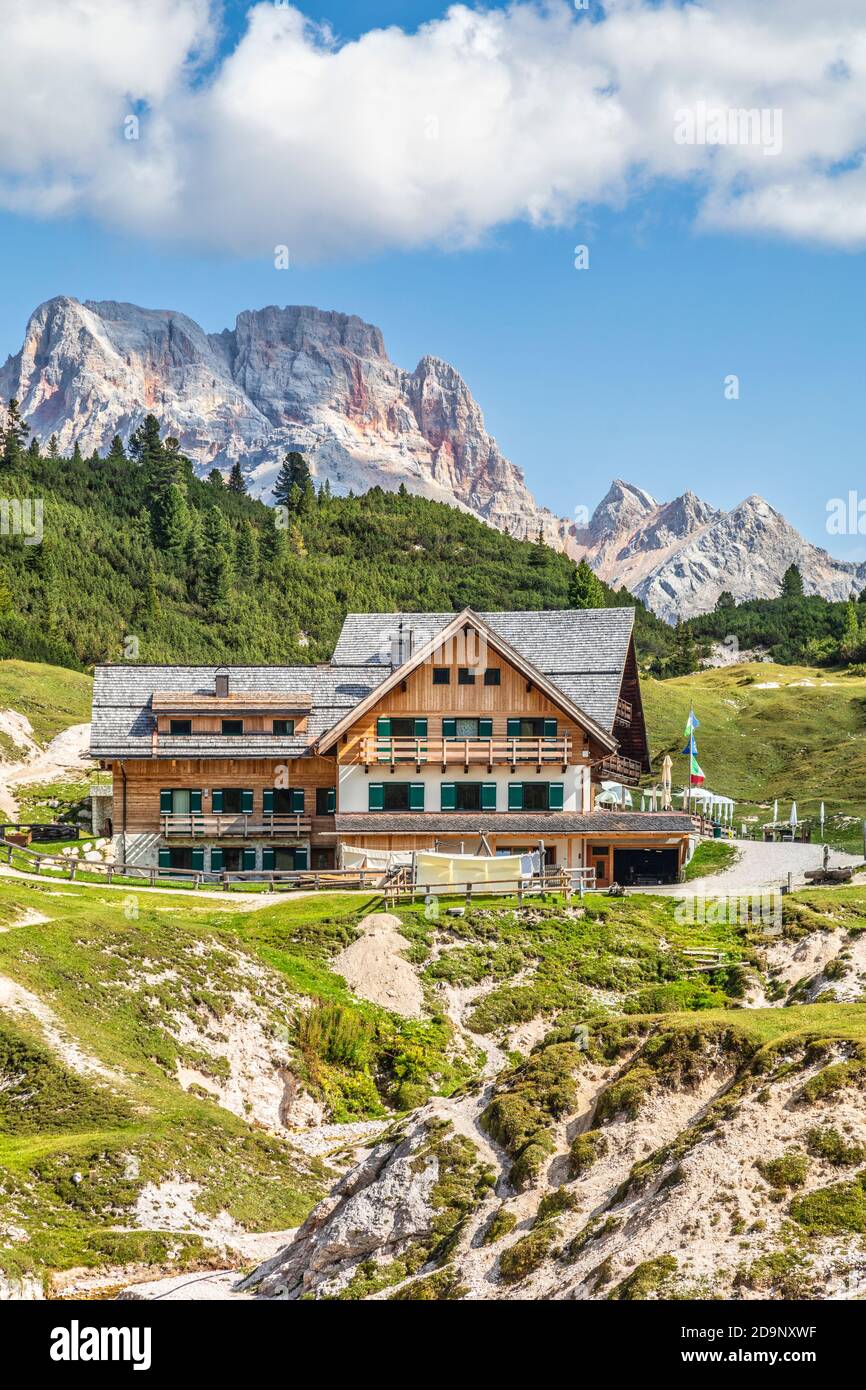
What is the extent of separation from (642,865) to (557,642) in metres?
13.7

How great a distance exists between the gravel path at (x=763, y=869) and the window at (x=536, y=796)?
25.7 feet

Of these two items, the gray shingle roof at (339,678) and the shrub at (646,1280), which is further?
the gray shingle roof at (339,678)

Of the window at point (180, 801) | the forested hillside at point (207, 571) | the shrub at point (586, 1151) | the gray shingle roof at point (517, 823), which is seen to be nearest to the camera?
the shrub at point (586, 1151)

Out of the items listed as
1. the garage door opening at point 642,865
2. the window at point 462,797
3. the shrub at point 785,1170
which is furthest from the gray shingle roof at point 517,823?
the shrub at point 785,1170

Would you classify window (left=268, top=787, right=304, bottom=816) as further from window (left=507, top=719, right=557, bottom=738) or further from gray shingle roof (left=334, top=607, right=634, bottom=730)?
window (left=507, top=719, right=557, bottom=738)

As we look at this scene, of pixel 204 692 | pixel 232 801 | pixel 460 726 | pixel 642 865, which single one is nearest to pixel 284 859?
pixel 232 801

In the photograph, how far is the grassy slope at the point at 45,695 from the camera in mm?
96500

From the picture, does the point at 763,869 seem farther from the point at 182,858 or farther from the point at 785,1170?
the point at 785,1170

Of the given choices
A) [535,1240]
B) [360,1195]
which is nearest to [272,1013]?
[360,1195]

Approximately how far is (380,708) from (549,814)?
29.1 ft

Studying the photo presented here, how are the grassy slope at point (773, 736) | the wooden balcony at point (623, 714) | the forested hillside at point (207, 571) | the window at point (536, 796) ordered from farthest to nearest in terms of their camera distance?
1. the forested hillside at point (207, 571)
2. the grassy slope at point (773, 736)
3. the wooden balcony at point (623, 714)
4. the window at point (536, 796)

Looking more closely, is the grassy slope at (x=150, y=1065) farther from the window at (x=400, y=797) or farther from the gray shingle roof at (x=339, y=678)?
the gray shingle roof at (x=339, y=678)

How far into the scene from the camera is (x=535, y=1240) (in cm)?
1873
